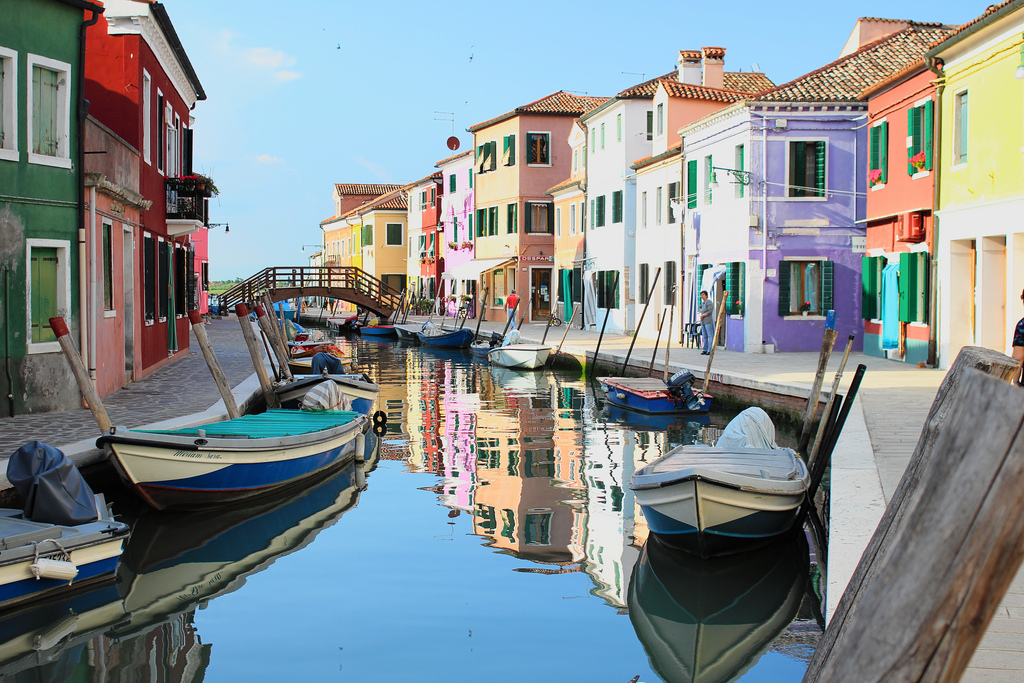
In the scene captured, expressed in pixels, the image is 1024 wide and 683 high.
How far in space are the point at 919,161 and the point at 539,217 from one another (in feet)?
83.5

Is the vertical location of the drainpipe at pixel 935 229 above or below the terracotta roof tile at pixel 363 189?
below

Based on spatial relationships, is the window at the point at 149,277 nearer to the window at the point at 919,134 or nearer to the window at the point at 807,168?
the window at the point at 807,168

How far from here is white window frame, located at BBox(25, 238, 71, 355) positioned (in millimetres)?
12609

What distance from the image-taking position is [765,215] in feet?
76.2

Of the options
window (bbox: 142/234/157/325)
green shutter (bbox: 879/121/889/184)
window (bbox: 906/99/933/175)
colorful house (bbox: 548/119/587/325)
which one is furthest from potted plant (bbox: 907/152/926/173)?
colorful house (bbox: 548/119/587/325)

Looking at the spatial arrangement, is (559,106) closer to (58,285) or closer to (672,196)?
(672,196)

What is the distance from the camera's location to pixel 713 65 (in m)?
30.7

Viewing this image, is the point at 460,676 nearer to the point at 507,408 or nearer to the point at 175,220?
the point at 507,408

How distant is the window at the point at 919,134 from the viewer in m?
18.8

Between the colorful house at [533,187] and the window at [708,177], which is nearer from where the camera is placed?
the window at [708,177]

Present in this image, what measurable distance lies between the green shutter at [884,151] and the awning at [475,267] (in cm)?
2345

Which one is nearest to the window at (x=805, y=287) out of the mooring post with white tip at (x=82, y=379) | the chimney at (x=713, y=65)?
the chimney at (x=713, y=65)

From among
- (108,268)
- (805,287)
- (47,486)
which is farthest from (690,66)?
(47,486)

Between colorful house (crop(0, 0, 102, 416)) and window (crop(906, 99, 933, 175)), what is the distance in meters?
14.3
